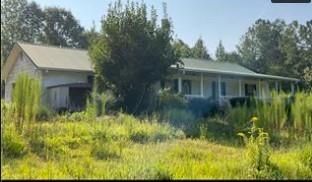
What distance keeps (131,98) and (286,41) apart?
19.6 feet

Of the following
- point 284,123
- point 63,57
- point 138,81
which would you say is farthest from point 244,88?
point 284,123

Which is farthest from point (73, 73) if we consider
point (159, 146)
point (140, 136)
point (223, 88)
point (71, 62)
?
point (159, 146)

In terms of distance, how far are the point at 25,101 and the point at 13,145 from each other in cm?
150

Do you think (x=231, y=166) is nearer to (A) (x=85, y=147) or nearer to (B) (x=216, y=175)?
(B) (x=216, y=175)

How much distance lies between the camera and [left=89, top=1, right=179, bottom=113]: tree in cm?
1609

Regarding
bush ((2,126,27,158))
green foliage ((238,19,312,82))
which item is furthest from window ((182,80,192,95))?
bush ((2,126,27,158))

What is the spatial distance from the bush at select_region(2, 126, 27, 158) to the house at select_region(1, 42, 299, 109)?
8.97 metres

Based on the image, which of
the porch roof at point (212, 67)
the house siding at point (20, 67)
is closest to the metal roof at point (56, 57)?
the house siding at point (20, 67)

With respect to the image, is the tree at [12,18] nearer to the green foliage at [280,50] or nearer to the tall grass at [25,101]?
the tall grass at [25,101]

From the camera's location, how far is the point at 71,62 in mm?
19812

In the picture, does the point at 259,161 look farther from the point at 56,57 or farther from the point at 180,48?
the point at 56,57

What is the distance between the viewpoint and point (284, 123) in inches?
426

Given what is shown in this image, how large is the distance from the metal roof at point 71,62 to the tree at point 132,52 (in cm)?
167

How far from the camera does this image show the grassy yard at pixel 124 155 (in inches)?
232
